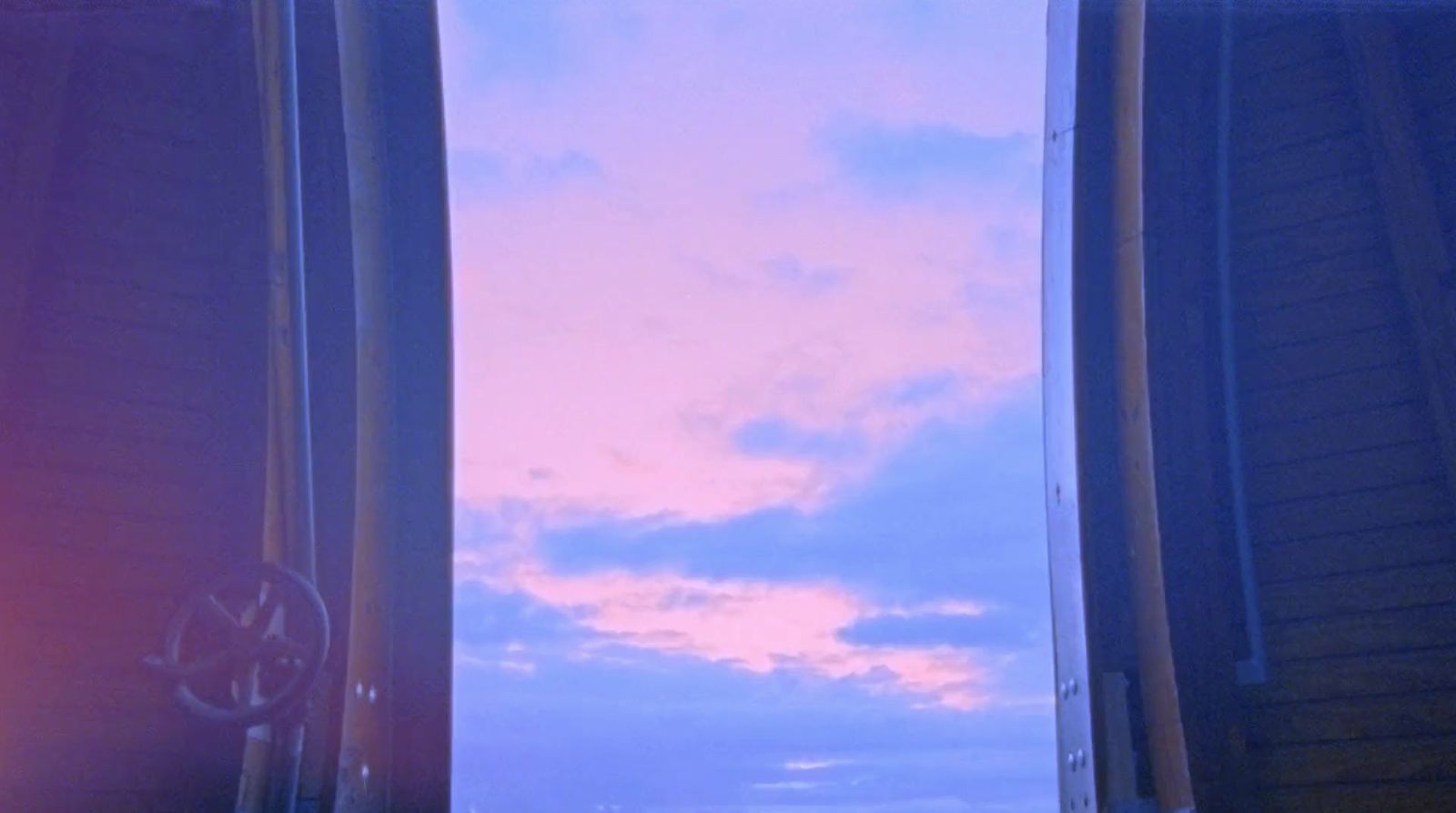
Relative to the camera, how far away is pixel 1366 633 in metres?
6.70

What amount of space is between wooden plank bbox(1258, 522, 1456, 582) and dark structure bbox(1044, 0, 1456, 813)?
0.04 ft

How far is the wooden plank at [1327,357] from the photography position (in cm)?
690

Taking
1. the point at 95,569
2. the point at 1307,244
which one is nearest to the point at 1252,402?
the point at 1307,244

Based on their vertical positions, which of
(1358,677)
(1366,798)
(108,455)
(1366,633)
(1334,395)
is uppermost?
(1334,395)

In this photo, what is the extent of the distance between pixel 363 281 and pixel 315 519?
1.06 meters

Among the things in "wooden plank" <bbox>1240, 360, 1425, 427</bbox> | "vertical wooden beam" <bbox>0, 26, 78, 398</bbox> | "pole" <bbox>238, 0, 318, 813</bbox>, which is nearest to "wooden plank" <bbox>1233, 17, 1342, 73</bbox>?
"wooden plank" <bbox>1240, 360, 1425, 427</bbox>

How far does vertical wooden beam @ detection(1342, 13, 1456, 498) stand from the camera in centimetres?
663

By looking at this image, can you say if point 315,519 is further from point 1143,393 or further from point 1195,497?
point 1195,497

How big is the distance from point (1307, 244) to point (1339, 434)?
99cm

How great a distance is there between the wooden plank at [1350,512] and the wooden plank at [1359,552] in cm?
3

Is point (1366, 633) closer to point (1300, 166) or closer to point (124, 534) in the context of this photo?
point (1300, 166)

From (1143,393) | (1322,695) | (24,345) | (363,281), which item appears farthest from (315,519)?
(1322,695)

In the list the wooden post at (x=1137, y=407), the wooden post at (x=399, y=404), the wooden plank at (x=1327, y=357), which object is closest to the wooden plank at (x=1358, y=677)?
the wooden post at (x=1137, y=407)

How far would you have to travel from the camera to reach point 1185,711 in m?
6.57
